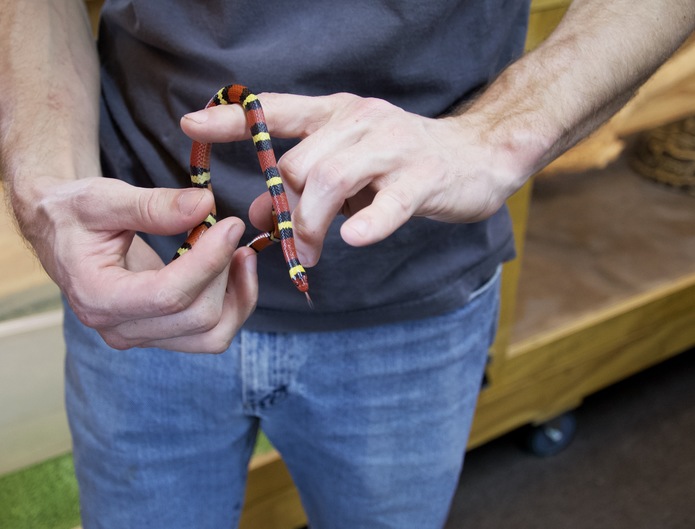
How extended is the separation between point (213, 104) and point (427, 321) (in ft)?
1.37

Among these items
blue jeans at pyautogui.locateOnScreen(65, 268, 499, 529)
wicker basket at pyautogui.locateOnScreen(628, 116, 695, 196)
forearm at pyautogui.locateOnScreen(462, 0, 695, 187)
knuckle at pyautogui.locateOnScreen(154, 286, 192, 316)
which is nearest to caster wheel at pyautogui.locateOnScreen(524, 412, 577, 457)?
wicker basket at pyautogui.locateOnScreen(628, 116, 695, 196)

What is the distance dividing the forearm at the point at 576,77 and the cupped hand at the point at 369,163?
38 millimetres

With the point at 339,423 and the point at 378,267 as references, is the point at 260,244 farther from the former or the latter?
the point at 339,423

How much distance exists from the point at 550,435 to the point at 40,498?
1.54 meters

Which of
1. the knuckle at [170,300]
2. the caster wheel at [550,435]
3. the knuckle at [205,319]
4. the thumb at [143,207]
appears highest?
the thumb at [143,207]

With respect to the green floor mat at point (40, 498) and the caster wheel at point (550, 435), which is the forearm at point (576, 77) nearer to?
the green floor mat at point (40, 498)

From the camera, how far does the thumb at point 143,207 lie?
2.04 feet

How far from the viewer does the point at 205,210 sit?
62 cm

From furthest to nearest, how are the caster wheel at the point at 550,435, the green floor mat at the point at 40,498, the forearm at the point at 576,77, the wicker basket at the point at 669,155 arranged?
the wicker basket at the point at 669,155, the caster wheel at the point at 550,435, the green floor mat at the point at 40,498, the forearm at the point at 576,77

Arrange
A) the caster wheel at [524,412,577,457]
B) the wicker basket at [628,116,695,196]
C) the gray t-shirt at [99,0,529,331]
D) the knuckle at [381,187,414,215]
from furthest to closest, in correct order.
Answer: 1. the wicker basket at [628,116,695,196]
2. the caster wheel at [524,412,577,457]
3. the gray t-shirt at [99,0,529,331]
4. the knuckle at [381,187,414,215]

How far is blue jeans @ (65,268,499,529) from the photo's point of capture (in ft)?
3.02

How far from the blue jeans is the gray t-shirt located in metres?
0.05

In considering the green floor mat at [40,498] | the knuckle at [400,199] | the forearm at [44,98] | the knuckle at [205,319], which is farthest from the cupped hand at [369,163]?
the green floor mat at [40,498]

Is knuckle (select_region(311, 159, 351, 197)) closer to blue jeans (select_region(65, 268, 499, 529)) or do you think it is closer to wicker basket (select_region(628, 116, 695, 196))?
blue jeans (select_region(65, 268, 499, 529))
